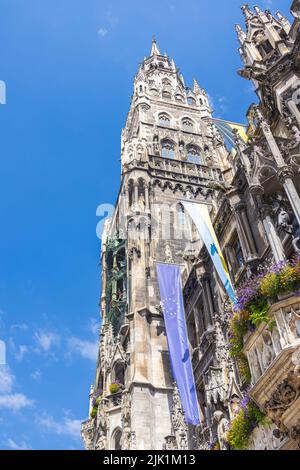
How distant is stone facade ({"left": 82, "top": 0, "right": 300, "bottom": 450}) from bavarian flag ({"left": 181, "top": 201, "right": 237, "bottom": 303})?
1.08 m

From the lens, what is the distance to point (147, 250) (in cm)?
3750

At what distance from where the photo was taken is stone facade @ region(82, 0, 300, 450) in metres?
14.5

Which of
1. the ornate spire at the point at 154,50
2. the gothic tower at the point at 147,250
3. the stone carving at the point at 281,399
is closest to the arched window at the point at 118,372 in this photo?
the gothic tower at the point at 147,250

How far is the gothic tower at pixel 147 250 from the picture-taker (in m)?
29.1

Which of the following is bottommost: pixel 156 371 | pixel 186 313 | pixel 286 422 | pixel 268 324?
pixel 286 422

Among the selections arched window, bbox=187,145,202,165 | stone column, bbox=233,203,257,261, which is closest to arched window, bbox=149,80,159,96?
arched window, bbox=187,145,202,165

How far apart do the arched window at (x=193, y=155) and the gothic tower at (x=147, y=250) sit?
0.34ft

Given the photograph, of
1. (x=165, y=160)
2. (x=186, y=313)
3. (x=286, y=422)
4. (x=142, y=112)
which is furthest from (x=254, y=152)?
(x=142, y=112)

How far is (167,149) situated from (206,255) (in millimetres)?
24114

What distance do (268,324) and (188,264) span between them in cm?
→ 2059

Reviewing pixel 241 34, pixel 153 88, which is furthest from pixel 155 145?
pixel 241 34

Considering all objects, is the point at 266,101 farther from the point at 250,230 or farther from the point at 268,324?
the point at 268,324

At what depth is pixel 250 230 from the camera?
22688 millimetres

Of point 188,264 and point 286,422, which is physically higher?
point 188,264
